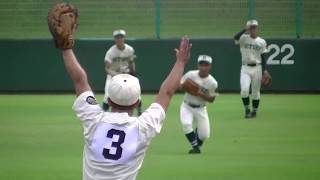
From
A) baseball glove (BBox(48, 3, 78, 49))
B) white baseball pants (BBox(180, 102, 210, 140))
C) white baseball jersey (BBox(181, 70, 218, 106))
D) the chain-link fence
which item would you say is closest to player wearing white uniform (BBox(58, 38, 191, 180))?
baseball glove (BBox(48, 3, 78, 49))

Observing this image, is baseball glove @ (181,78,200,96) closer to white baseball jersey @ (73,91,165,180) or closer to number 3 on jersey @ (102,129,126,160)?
white baseball jersey @ (73,91,165,180)

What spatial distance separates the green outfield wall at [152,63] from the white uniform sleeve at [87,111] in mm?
20262

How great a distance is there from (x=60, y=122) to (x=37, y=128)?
1.18 meters

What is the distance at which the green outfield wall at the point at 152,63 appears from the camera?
84.8 feet

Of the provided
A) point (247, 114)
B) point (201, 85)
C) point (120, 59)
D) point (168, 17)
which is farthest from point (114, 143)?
point (168, 17)

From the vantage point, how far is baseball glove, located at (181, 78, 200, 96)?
14.5m

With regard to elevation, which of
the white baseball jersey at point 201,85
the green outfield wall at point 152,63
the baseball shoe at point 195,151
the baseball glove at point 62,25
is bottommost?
the green outfield wall at point 152,63

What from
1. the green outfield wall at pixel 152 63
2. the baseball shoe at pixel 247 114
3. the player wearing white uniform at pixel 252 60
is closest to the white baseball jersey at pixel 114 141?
the baseball shoe at pixel 247 114

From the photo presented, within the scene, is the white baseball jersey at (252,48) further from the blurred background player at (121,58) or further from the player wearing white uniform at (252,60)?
the blurred background player at (121,58)

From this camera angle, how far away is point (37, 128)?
18047 mm

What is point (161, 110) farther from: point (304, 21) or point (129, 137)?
point (304, 21)

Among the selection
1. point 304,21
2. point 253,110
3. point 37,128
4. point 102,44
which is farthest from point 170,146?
point 304,21

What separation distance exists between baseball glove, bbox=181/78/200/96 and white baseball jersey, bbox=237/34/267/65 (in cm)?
595

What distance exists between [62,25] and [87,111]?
72 cm
